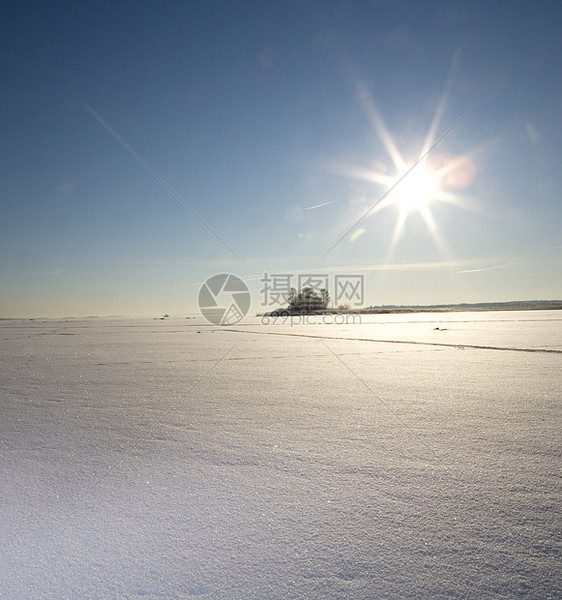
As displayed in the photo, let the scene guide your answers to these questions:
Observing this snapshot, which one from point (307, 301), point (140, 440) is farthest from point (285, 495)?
point (307, 301)

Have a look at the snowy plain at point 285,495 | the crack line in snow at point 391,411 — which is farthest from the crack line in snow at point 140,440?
the crack line in snow at point 391,411

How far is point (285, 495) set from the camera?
1564 mm

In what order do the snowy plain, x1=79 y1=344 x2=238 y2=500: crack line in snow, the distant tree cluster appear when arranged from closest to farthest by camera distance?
1. the snowy plain
2. x1=79 y1=344 x2=238 y2=500: crack line in snow
3. the distant tree cluster

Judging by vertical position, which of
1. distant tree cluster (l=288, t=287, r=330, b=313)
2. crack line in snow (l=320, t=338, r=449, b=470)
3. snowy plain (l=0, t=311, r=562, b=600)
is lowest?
snowy plain (l=0, t=311, r=562, b=600)

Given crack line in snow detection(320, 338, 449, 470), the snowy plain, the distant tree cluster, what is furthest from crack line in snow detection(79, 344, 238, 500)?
the distant tree cluster

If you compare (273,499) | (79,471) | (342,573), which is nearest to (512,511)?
(342,573)

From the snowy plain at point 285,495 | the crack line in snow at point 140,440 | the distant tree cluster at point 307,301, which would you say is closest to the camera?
the snowy plain at point 285,495

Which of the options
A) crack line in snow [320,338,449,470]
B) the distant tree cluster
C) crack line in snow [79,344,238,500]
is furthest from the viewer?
the distant tree cluster

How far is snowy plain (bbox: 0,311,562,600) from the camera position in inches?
43.7

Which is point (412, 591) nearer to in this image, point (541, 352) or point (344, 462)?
point (344, 462)

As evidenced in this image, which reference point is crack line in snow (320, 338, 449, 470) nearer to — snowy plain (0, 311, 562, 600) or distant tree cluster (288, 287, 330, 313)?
snowy plain (0, 311, 562, 600)

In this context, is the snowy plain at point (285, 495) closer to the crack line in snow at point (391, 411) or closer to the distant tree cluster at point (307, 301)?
the crack line in snow at point (391, 411)

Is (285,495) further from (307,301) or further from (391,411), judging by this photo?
(307,301)

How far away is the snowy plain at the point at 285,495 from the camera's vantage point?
111 cm
